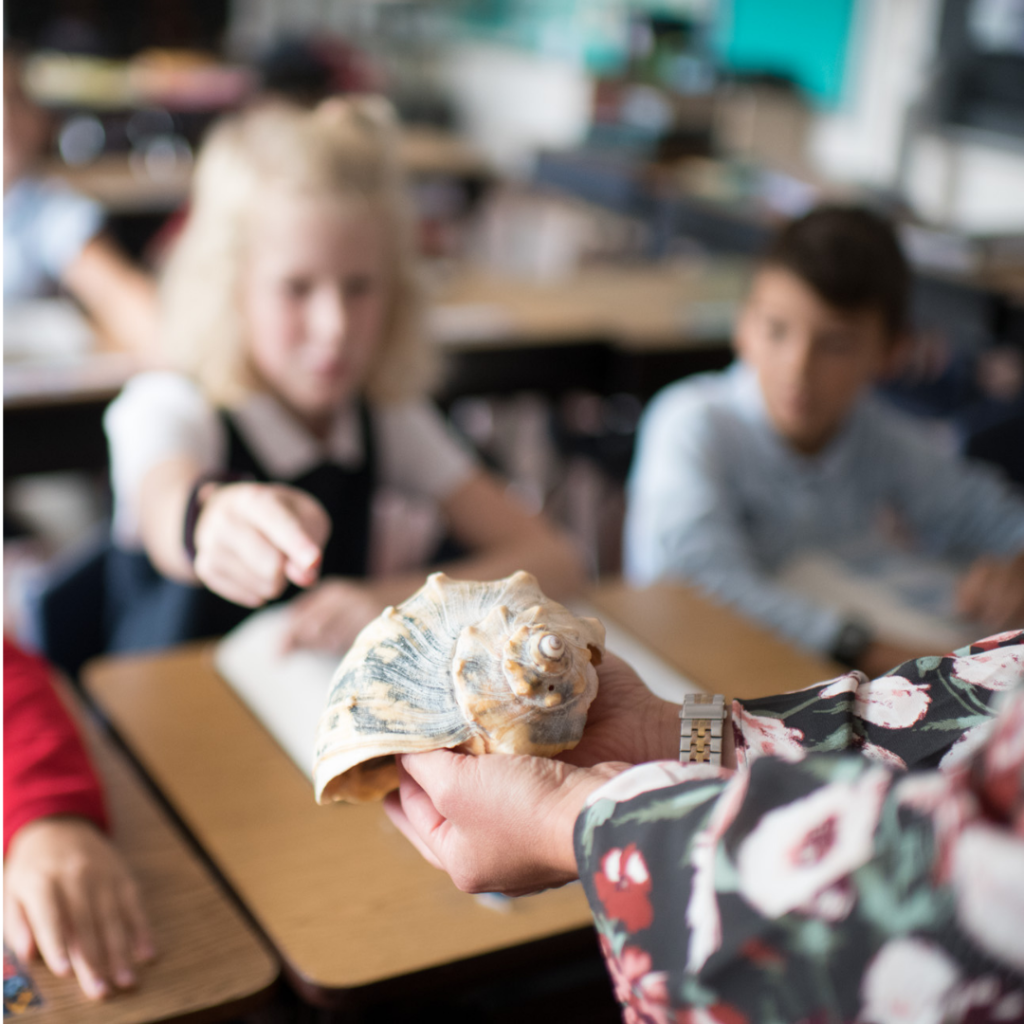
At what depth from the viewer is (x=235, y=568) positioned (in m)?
0.84

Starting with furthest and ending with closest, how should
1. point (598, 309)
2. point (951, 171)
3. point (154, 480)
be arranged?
point (951, 171), point (598, 309), point (154, 480)

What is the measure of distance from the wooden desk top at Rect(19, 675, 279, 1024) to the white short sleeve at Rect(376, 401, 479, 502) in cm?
→ 74

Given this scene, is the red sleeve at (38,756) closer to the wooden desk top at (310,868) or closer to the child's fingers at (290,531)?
the wooden desk top at (310,868)

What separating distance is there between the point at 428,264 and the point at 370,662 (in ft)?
7.86

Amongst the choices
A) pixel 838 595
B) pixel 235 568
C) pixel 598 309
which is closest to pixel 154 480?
pixel 235 568

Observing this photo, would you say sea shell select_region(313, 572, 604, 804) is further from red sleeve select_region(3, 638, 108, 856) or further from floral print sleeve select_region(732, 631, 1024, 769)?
red sleeve select_region(3, 638, 108, 856)

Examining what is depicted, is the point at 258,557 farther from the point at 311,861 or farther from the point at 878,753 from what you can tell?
the point at 878,753

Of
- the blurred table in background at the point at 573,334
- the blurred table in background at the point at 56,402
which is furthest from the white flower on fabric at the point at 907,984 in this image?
the blurred table in background at the point at 573,334

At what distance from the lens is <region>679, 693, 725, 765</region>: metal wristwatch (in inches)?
24.9

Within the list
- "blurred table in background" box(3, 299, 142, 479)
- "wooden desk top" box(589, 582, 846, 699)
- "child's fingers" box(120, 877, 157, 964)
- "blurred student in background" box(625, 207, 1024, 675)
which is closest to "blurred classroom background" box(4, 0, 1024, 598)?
"blurred table in background" box(3, 299, 142, 479)

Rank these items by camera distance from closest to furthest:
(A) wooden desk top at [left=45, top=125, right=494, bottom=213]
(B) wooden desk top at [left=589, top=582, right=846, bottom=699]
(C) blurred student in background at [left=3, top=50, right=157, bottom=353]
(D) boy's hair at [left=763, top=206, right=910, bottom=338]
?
(B) wooden desk top at [left=589, top=582, right=846, bottom=699] → (D) boy's hair at [left=763, top=206, right=910, bottom=338] → (C) blurred student in background at [left=3, top=50, right=157, bottom=353] → (A) wooden desk top at [left=45, top=125, right=494, bottom=213]

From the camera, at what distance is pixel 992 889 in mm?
424

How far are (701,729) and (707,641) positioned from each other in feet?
2.26

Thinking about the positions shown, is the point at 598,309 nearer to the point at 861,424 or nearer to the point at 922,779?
the point at 861,424
